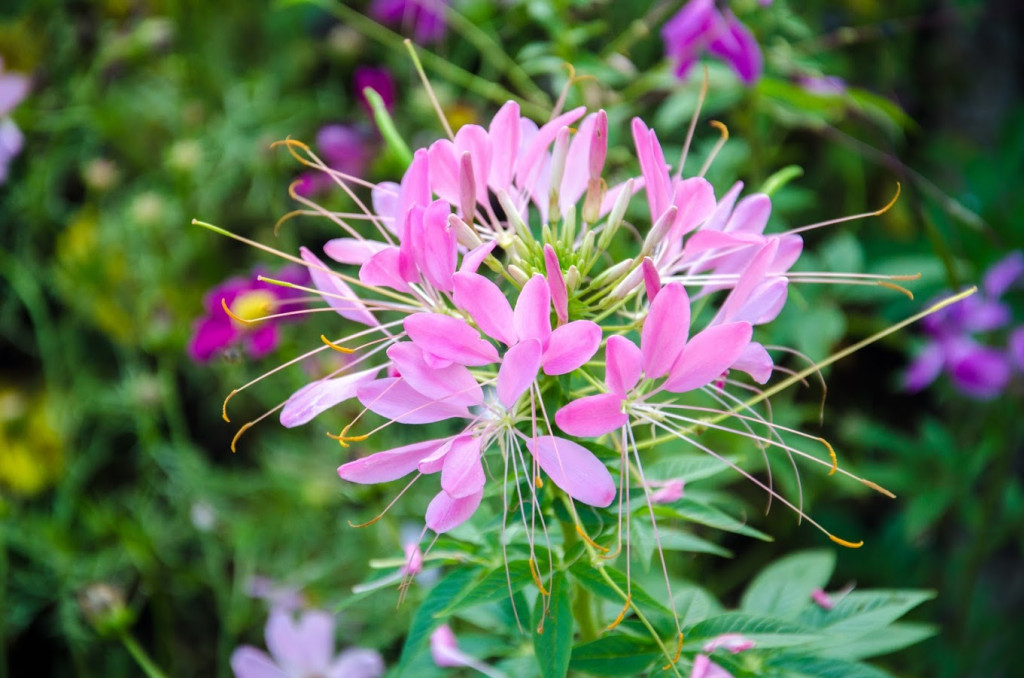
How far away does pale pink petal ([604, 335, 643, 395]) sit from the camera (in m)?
0.40

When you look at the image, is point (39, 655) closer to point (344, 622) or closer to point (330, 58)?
point (344, 622)

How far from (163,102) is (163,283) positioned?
15.2 inches

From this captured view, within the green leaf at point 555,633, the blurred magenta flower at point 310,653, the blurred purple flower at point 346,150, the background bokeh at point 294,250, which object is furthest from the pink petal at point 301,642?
the blurred purple flower at point 346,150

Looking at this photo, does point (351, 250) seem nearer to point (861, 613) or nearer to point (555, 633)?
point (555, 633)

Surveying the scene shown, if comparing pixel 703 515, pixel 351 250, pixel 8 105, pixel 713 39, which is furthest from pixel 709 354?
pixel 8 105

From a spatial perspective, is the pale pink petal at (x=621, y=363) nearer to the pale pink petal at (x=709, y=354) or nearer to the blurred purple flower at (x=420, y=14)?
the pale pink petal at (x=709, y=354)

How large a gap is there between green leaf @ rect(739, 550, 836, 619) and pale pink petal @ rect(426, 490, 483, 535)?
297 millimetres

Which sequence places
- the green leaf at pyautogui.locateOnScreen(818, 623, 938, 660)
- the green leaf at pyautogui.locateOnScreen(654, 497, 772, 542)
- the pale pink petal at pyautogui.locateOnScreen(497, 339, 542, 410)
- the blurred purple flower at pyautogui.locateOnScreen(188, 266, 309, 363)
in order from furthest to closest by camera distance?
1. the blurred purple flower at pyautogui.locateOnScreen(188, 266, 309, 363)
2. the green leaf at pyautogui.locateOnScreen(818, 623, 938, 660)
3. the green leaf at pyautogui.locateOnScreen(654, 497, 772, 542)
4. the pale pink petal at pyautogui.locateOnScreen(497, 339, 542, 410)

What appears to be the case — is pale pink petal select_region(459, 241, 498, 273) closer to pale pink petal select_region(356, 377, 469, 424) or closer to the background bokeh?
pale pink petal select_region(356, 377, 469, 424)

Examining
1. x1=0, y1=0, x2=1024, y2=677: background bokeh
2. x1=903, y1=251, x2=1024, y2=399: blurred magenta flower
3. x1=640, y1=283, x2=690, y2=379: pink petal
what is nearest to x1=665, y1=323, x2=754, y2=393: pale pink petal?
→ x1=640, y1=283, x2=690, y2=379: pink petal

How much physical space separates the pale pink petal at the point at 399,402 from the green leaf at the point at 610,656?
187 mm

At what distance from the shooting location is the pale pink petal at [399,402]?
1.44ft

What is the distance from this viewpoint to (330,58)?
1.59 metres

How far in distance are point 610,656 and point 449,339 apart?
245mm
